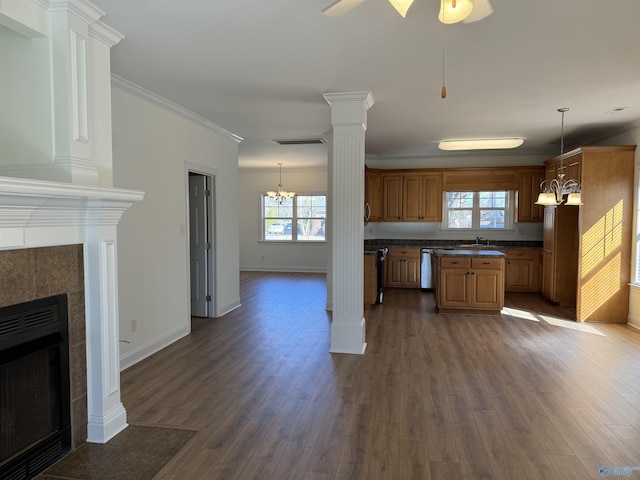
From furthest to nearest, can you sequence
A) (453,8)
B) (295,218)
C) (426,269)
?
(295,218), (426,269), (453,8)

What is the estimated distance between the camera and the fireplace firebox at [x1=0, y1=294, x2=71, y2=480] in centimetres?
214

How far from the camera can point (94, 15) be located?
250cm

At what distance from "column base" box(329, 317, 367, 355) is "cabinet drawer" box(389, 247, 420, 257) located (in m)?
Answer: 3.77

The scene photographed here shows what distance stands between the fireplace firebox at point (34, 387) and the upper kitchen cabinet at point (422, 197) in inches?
257

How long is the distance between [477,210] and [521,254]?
119cm

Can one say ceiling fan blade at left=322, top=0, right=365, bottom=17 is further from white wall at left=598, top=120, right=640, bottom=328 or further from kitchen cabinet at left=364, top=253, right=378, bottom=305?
white wall at left=598, top=120, right=640, bottom=328

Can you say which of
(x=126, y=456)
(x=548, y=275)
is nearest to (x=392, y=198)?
(x=548, y=275)

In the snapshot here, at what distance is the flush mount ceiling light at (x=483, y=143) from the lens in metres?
6.21

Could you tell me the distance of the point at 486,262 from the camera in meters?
5.89

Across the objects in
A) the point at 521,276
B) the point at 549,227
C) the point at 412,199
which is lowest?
the point at 521,276

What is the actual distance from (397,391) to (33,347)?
2516 millimetres

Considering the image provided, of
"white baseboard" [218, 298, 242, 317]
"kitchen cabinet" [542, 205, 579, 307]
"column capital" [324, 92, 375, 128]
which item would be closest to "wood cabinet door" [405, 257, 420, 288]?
"kitchen cabinet" [542, 205, 579, 307]

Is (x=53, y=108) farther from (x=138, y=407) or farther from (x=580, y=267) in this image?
(x=580, y=267)

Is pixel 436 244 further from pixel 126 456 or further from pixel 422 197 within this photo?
pixel 126 456
